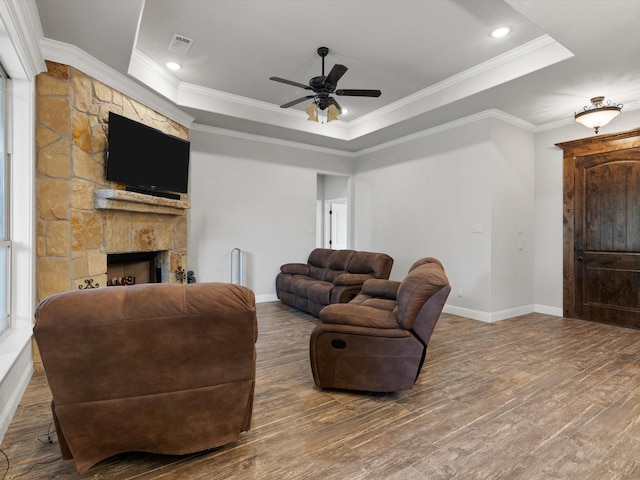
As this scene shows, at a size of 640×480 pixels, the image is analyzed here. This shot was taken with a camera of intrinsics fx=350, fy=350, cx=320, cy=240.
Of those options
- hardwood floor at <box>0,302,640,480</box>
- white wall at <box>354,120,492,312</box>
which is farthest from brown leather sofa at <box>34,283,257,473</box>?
white wall at <box>354,120,492,312</box>

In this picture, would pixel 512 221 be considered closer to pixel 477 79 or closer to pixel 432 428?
pixel 477 79

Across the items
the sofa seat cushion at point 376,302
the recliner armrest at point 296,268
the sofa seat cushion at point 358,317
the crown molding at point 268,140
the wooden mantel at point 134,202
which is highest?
the crown molding at point 268,140

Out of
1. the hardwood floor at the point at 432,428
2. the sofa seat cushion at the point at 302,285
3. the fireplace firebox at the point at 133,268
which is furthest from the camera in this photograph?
the sofa seat cushion at the point at 302,285

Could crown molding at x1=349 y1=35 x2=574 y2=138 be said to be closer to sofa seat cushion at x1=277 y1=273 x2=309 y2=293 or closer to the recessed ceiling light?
the recessed ceiling light

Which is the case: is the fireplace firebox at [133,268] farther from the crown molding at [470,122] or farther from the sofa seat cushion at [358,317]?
the crown molding at [470,122]

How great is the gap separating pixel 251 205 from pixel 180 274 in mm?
1721

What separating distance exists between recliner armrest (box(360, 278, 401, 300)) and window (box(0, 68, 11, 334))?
316 cm

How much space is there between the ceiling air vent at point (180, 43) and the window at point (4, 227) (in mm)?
1430

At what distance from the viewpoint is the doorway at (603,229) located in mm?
4359

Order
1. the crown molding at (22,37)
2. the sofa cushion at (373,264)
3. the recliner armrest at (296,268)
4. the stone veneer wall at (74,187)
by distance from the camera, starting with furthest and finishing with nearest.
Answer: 1. the recliner armrest at (296,268)
2. the sofa cushion at (373,264)
3. the stone veneer wall at (74,187)
4. the crown molding at (22,37)

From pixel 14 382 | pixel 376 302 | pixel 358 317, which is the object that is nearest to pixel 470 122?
pixel 376 302

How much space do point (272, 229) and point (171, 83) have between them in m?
2.68

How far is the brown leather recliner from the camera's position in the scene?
7.89 feet

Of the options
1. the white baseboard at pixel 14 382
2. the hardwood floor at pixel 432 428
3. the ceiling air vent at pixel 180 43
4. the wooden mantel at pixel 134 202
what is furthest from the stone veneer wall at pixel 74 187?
the hardwood floor at pixel 432 428
